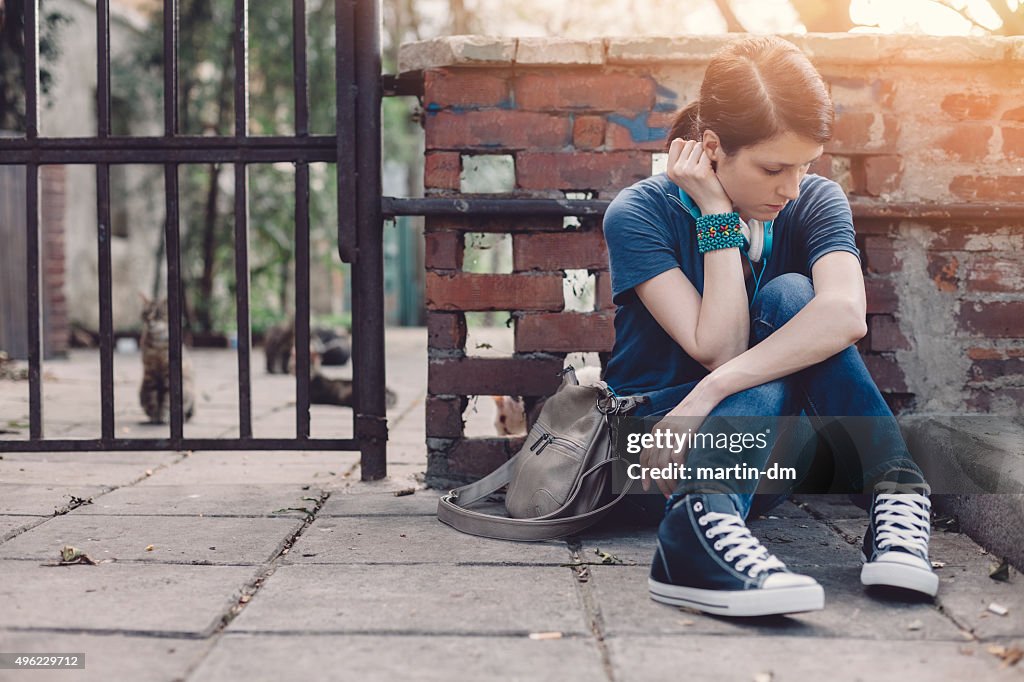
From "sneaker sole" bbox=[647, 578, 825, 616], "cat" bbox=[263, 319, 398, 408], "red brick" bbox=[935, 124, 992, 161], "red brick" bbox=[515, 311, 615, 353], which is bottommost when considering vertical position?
"cat" bbox=[263, 319, 398, 408]

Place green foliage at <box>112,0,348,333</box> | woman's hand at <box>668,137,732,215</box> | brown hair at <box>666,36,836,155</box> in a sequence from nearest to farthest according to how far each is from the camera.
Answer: brown hair at <box>666,36,836,155</box>
woman's hand at <box>668,137,732,215</box>
green foliage at <box>112,0,348,333</box>

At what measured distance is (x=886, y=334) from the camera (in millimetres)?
2881

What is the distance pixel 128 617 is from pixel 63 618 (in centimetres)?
12

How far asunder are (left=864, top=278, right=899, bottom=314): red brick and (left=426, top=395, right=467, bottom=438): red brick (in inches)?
49.8

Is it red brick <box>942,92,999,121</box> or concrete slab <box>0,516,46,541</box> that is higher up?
red brick <box>942,92,999,121</box>

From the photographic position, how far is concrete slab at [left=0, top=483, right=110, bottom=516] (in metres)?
2.70

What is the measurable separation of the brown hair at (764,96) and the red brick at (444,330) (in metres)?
1.06

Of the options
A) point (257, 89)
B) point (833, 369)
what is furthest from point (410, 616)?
point (257, 89)

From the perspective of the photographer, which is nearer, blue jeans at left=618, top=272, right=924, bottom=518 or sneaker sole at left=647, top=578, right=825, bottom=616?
sneaker sole at left=647, top=578, right=825, bottom=616

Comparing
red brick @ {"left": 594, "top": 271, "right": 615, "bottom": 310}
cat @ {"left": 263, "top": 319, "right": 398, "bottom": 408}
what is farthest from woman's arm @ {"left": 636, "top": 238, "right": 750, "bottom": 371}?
cat @ {"left": 263, "top": 319, "right": 398, "bottom": 408}

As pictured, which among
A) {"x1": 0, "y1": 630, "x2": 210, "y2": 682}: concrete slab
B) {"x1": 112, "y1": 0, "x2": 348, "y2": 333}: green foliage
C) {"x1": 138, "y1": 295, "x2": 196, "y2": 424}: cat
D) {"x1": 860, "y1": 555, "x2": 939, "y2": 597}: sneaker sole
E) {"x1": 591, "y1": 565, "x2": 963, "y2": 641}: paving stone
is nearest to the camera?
{"x1": 0, "y1": 630, "x2": 210, "y2": 682}: concrete slab

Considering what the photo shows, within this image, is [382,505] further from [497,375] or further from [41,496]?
[41,496]

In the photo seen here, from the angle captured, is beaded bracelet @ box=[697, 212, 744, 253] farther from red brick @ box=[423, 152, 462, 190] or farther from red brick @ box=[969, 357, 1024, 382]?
red brick @ box=[969, 357, 1024, 382]

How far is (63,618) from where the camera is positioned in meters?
1.78
